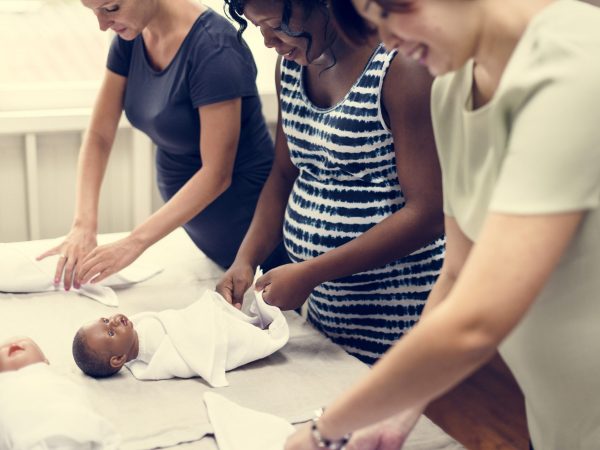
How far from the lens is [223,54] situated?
1884 millimetres

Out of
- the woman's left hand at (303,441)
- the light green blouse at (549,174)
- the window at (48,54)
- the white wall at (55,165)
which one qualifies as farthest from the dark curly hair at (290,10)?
the window at (48,54)

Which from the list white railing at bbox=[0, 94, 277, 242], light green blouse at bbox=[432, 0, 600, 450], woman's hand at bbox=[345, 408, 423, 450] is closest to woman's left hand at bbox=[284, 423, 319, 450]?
woman's hand at bbox=[345, 408, 423, 450]

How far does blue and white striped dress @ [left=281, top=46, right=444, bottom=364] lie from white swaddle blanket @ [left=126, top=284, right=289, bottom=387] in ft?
0.47

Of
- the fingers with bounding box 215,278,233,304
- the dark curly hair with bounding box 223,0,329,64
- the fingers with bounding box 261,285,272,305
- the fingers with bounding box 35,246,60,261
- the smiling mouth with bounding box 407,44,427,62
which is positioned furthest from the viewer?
the fingers with bounding box 35,246,60,261

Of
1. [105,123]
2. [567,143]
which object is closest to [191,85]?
[105,123]

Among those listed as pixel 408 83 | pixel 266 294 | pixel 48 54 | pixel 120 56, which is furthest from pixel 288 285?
pixel 48 54

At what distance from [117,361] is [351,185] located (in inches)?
22.8

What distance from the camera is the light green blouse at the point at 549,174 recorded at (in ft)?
2.59

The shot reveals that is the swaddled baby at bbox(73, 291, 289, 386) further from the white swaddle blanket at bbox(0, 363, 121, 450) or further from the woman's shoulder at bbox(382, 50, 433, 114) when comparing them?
the woman's shoulder at bbox(382, 50, 433, 114)

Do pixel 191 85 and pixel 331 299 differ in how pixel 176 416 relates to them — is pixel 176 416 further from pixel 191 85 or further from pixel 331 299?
pixel 191 85

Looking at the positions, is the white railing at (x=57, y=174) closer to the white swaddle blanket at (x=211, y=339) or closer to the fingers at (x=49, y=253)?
the fingers at (x=49, y=253)

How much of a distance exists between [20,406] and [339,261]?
633 mm

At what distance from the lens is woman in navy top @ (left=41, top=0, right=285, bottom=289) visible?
6.18 feet

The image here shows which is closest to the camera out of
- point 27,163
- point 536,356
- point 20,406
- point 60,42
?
point 536,356
